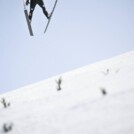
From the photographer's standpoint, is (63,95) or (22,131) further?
(63,95)

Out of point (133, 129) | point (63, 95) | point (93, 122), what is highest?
point (133, 129)

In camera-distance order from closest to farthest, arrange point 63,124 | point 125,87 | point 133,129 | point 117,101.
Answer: point 133,129 < point 63,124 < point 117,101 < point 125,87

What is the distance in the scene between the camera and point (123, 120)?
5020mm

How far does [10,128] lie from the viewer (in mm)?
6270

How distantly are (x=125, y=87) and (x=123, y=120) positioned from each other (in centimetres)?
235

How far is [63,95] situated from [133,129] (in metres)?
4.01

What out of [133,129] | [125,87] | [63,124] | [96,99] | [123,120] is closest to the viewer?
[133,129]

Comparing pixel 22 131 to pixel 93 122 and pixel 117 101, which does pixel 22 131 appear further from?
pixel 117 101

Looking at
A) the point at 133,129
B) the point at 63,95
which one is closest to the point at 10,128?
the point at 63,95

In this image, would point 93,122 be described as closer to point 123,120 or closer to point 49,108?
point 123,120

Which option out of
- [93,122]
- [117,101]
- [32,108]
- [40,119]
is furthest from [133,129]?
[32,108]

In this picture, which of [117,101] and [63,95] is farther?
[63,95]

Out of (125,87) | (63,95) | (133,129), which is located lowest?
(63,95)

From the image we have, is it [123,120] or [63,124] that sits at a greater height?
[123,120]
